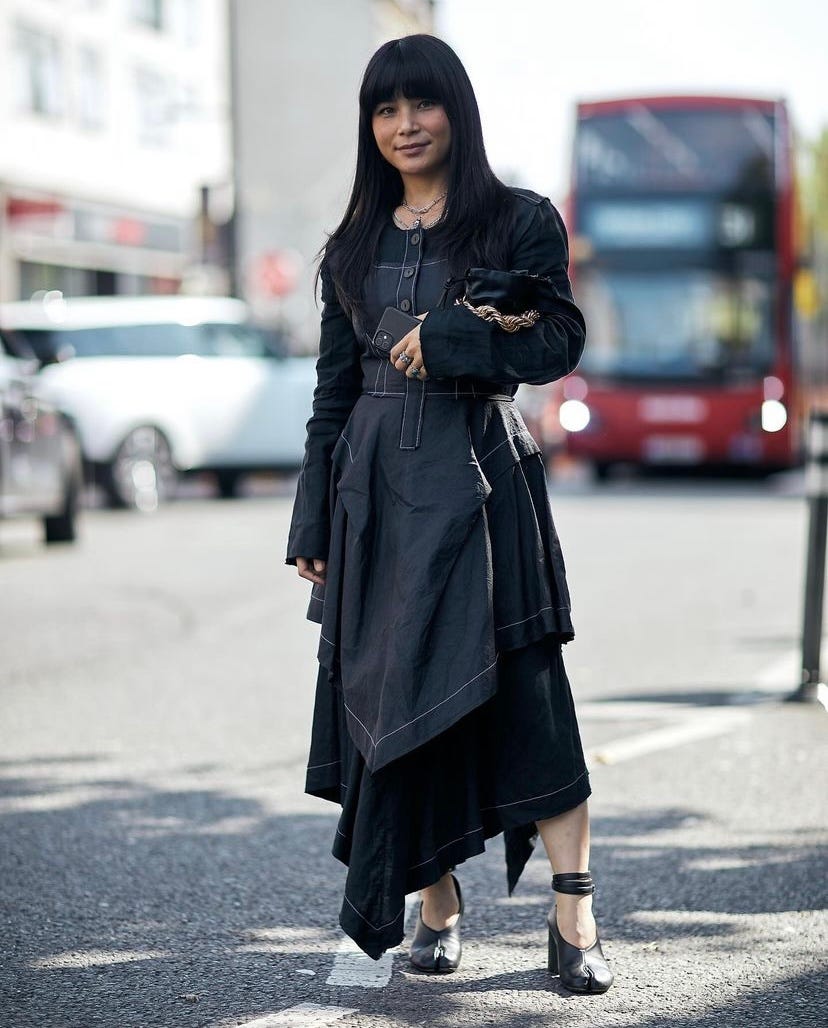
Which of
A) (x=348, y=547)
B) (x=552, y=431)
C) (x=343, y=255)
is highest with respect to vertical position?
(x=343, y=255)

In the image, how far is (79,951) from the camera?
3.72m

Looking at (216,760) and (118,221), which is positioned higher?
(118,221)

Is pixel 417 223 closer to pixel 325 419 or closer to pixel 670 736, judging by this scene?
pixel 325 419

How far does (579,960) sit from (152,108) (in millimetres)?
32388

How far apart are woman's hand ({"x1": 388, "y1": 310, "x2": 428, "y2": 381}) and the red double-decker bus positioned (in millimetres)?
14197

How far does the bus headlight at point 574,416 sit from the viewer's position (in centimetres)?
1839

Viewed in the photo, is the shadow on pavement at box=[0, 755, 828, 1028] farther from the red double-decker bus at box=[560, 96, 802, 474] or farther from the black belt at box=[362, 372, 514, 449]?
the red double-decker bus at box=[560, 96, 802, 474]

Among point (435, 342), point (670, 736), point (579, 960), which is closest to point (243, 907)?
point (579, 960)

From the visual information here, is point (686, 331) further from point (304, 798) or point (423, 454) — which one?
point (423, 454)

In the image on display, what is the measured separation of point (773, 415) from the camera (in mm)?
17875

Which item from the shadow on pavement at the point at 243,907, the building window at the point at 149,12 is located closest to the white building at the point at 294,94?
the building window at the point at 149,12

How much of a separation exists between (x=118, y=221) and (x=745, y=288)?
1753 centimetres

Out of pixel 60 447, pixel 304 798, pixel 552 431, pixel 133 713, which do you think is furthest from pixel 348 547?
pixel 552 431

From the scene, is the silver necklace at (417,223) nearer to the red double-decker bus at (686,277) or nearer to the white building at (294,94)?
the red double-decker bus at (686,277)
